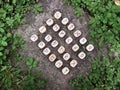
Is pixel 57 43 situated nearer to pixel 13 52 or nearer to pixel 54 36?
pixel 54 36

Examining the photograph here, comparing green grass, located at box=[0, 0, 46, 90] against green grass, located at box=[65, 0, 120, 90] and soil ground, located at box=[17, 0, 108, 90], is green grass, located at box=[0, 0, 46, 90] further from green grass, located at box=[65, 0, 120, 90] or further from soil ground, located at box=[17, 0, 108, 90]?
green grass, located at box=[65, 0, 120, 90]

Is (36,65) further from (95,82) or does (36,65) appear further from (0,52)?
(95,82)

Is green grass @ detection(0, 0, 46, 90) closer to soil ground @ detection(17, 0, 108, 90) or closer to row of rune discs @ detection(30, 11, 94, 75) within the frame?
soil ground @ detection(17, 0, 108, 90)

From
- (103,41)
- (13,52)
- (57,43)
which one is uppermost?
(13,52)

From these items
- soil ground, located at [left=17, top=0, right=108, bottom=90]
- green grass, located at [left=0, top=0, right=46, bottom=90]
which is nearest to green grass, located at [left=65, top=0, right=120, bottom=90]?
soil ground, located at [left=17, top=0, right=108, bottom=90]

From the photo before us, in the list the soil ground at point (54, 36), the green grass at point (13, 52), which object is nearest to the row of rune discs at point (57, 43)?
the soil ground at point (54, 36)

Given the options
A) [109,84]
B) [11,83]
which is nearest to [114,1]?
[109,84]

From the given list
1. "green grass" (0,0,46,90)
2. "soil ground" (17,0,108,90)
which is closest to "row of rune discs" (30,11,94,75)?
"soil ground" (17,0,108,90)

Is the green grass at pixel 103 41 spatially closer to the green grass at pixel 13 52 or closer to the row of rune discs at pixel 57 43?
the row of rune discs at pixel 57 43

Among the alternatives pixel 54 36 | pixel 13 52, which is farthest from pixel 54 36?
pixel 13 52
